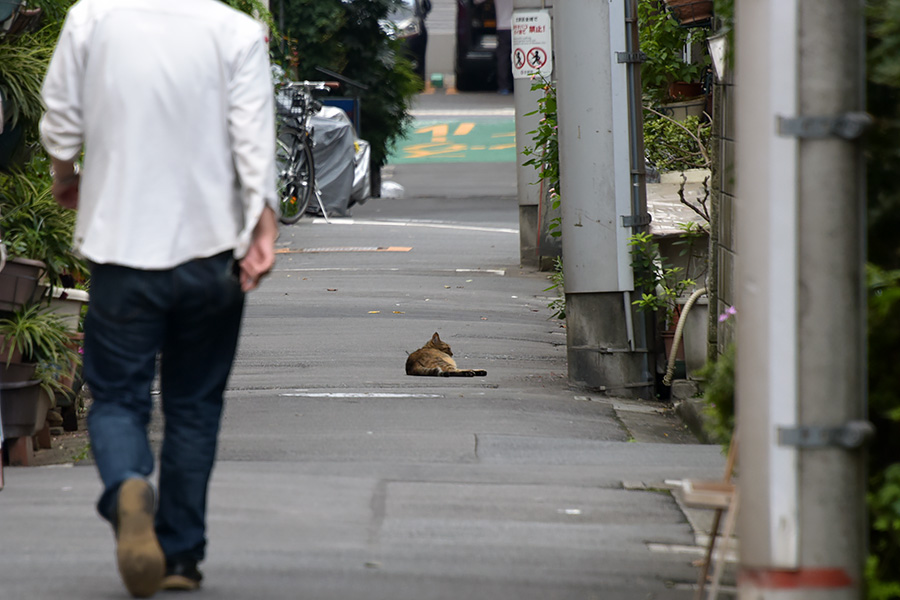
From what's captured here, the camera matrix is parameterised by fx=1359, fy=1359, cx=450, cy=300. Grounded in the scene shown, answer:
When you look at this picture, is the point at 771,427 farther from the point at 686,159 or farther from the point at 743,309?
the point at 686,159

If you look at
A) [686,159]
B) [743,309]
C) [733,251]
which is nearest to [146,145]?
[743,309]

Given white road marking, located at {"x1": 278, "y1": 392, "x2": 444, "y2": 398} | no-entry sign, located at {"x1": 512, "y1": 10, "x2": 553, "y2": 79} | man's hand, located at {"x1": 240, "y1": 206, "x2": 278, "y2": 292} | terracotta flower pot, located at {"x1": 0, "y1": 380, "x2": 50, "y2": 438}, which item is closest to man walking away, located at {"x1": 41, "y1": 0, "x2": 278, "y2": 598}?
man's hand, located at {"x1": 240, "y1": 206, "x2": 278, "y2": 292}

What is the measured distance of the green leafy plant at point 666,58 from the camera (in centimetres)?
888

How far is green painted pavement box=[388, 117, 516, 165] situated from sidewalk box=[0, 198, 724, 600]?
18306 mm

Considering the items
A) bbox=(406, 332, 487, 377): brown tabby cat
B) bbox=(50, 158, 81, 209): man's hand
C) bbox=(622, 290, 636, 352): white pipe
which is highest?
bbox=(50, 158, 81, 209): man's hand

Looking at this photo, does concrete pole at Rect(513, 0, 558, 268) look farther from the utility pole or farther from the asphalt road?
the utility pole

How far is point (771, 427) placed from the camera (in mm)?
2656

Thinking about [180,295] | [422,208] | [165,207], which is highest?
[165,207]

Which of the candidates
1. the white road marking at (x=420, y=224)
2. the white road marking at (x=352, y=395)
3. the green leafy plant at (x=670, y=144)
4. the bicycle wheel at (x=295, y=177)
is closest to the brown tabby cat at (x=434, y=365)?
the white road marking at (x=352, y=395)

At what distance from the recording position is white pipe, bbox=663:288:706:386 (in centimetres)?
708

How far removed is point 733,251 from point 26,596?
3.75 m

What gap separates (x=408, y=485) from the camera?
16.1ft

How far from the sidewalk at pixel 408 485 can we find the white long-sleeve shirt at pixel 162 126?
3.08 feet

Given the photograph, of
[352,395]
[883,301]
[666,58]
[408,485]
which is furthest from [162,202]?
[666,58]
